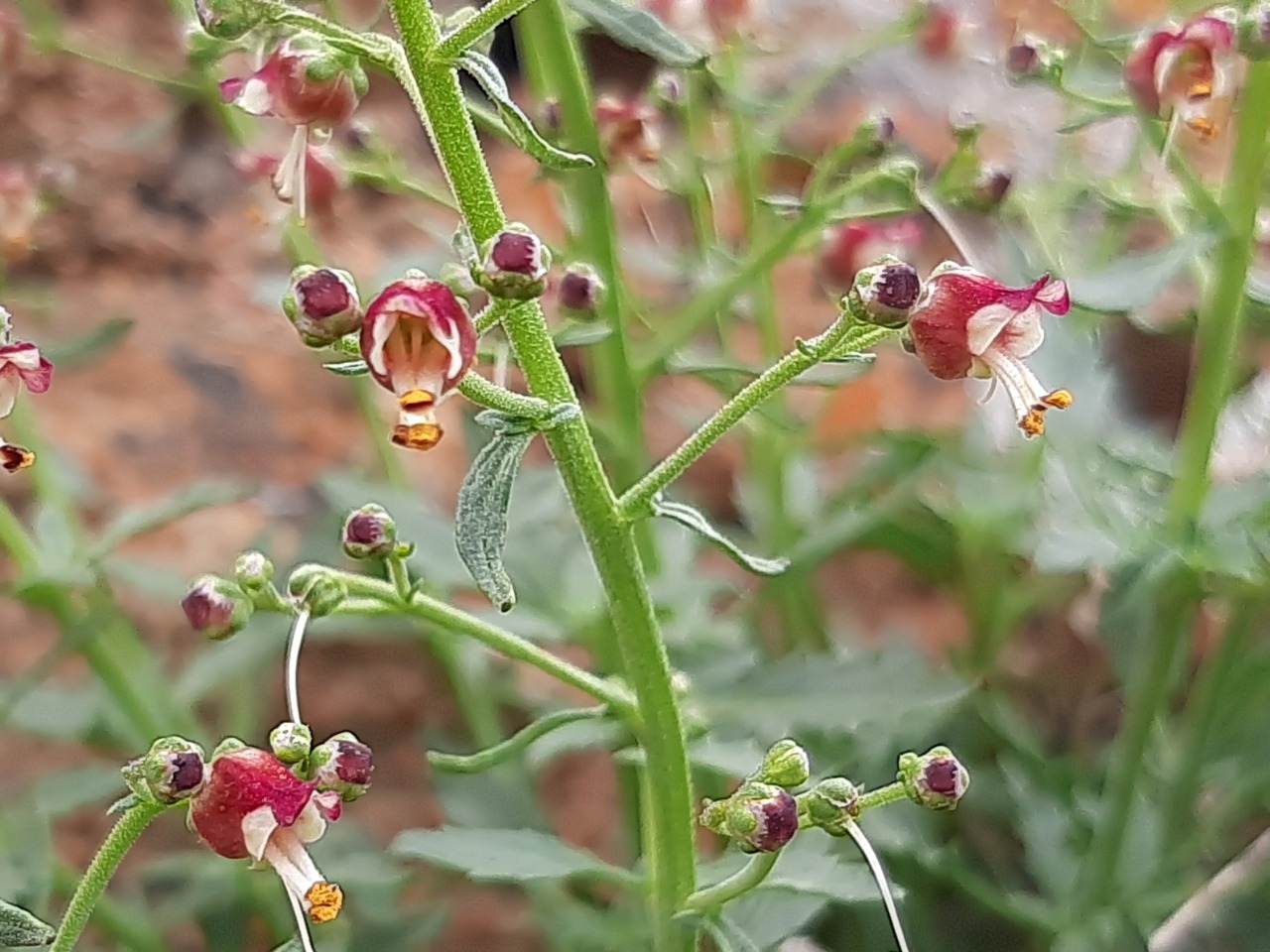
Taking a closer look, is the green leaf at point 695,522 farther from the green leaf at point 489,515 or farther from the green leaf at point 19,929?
the green leaf at point 19,929

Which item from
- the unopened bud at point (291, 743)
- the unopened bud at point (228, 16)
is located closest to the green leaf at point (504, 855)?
the unopened bud at point (291, 743)

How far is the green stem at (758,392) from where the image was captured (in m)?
0.46

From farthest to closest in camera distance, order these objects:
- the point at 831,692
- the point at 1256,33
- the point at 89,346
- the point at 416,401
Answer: the point at 89,346 < the point at 831,692 < the point at 1256,33 < the point at 416,401

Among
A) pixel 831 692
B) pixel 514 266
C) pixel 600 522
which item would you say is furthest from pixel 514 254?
pixel 831 692

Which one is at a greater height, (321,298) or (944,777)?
(321,298)

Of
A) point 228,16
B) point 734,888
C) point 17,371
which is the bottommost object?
point 734,888

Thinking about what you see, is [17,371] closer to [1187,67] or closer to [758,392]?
[758,392]

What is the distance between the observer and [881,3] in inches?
60.7

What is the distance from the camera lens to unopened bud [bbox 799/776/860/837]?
19.3 inches

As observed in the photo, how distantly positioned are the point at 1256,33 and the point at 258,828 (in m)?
0.54

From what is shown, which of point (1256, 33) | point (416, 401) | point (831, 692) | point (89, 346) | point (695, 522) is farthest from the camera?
point (89, 346)

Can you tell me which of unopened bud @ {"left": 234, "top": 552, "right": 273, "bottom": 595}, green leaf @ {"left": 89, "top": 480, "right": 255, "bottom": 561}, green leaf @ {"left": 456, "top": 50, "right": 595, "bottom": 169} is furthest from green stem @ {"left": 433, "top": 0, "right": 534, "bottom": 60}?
green leaf @ {"left": 89, "top": 480, "right": 255, "bottom": 561}

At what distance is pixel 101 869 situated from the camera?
1.54ft

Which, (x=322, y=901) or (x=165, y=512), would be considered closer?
(x=322, y=901)
